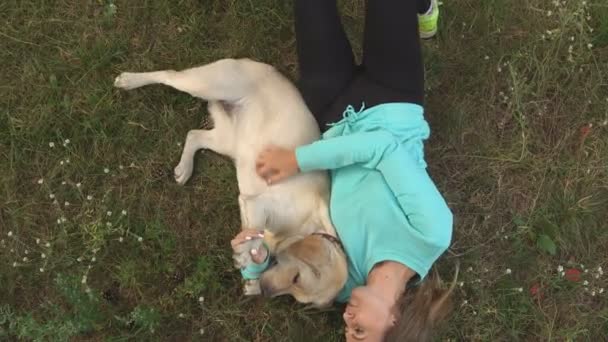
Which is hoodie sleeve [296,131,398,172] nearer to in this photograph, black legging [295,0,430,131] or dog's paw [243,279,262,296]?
black legging [295,0,430,131]

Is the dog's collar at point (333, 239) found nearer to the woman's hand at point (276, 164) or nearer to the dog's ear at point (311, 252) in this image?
the dog's ear at point (311, 252)

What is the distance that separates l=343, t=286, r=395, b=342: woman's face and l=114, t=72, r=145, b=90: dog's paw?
2.04 m

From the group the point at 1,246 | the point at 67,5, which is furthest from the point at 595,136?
the point at 1,246

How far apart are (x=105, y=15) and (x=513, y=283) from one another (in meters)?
3.41

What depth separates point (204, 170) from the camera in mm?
4031

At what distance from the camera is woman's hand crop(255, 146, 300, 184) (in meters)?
3.22

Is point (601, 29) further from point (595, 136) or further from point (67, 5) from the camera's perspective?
point (67, 5)

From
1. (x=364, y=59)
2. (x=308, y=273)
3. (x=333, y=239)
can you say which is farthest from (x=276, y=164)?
(x=364, y=59)

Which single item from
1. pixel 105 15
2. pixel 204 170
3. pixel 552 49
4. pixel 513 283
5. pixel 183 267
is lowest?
pixel 513 283

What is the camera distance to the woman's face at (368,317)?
283cm

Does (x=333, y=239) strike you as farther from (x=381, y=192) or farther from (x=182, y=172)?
(x=182, y=172)

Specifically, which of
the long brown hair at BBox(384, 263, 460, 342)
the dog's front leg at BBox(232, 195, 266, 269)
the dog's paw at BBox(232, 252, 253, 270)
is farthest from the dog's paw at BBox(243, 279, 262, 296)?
the long brown hair at BBox(384, 263, 460, 342)

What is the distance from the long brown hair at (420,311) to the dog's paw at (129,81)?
220cm

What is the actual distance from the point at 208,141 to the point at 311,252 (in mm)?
1305
